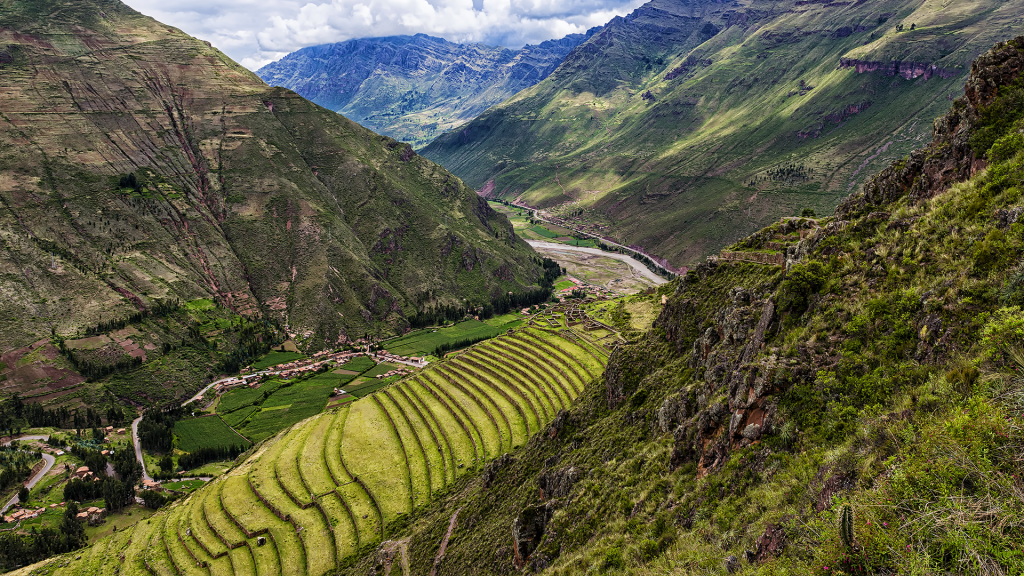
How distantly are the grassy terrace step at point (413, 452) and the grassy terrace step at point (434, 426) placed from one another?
2181 mm

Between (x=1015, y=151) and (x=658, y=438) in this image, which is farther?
(x=658, y=438)

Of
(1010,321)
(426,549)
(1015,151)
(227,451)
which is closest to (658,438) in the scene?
(1010,321)

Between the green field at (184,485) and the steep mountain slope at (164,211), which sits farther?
the steep mountain slope at (164,211)

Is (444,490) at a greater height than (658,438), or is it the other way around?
(658,438)

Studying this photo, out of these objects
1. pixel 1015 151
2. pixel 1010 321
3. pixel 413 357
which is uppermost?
pixel 1015 151

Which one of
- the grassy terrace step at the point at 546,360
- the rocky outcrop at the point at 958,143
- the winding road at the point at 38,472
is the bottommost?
the grassy terrace step at the point at 546,360

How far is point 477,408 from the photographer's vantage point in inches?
3027

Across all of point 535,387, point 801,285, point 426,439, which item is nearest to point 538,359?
point 535,387

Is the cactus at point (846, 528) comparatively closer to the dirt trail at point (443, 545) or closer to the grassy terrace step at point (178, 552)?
the dirt trail at point (443, 545)

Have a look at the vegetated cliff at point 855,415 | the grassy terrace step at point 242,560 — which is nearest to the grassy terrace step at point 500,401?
the vegetated cliff at point 855,415

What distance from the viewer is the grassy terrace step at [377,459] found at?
6247 centimetres

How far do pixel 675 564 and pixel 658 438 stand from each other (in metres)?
13.8

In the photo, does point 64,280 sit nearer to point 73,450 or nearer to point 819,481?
point 73,450

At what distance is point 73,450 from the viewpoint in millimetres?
93938
